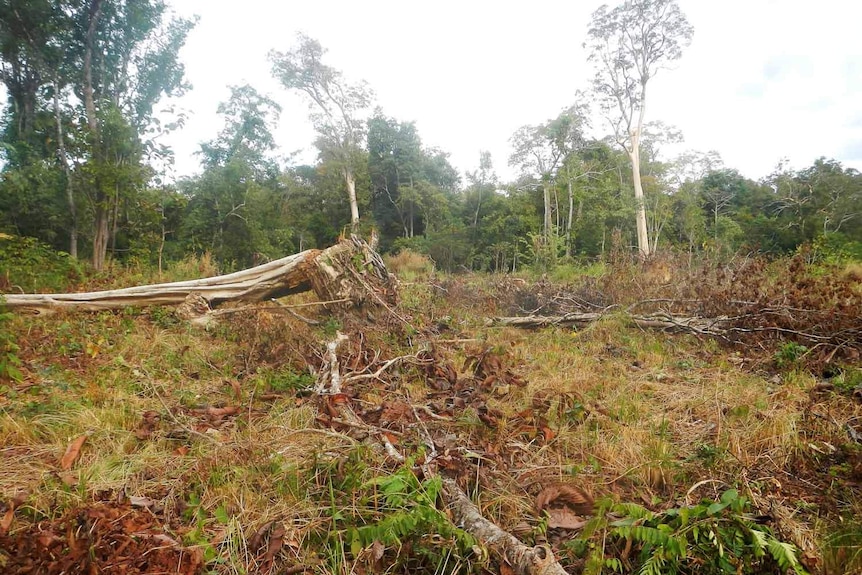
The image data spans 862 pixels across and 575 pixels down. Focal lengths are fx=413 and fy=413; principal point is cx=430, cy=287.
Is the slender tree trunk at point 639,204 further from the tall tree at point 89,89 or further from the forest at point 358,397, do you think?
the tall tree at point 89,89

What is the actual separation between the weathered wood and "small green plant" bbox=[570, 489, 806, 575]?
0.42 feet

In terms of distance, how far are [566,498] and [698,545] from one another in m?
0.54

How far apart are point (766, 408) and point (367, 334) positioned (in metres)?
3.49

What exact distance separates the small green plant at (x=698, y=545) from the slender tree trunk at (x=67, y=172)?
1058 cm

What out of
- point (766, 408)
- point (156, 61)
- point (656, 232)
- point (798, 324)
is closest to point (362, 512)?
point (766, 408)

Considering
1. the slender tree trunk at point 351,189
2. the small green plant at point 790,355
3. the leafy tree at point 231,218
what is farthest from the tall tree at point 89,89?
the slender tree trunk at point 351,189

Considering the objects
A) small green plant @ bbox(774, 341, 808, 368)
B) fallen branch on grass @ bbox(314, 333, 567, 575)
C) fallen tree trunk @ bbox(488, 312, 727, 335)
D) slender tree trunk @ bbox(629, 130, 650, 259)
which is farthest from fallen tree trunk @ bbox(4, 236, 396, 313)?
slender tree trunk @ bbox(629, 130, 650, 259)

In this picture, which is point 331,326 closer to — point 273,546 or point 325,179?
point 273,546

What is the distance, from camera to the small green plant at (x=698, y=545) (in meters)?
1.22

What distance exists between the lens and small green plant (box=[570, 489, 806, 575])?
1.22 m

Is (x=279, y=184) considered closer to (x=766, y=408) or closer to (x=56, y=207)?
(x=56, y=207)

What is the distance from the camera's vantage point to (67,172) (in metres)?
8.31

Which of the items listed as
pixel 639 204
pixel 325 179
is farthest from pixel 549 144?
pixel 325 179

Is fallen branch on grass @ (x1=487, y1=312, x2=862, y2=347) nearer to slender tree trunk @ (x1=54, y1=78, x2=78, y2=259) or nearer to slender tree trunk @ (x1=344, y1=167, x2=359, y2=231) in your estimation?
slender tree trunk @ (x1=54, y1=78, x2=78, y2=259)
